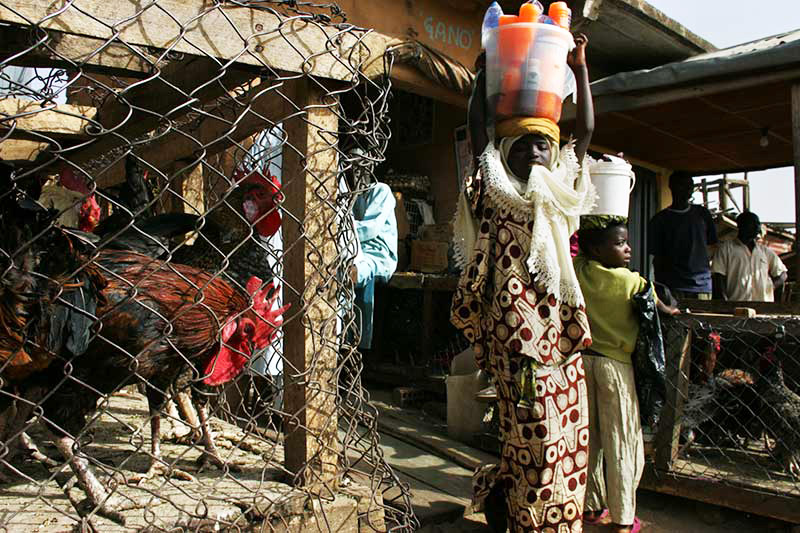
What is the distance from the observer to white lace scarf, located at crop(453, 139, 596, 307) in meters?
2.29

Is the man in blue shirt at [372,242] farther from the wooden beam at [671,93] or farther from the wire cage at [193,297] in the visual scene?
the wooden beam at [671,93]

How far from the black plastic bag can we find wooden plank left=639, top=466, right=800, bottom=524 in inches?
24.2

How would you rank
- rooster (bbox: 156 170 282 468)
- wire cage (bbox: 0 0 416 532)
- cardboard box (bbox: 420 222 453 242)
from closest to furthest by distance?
wire cage (bbox: 0 0 416 532) < rooster (bbox: 156 170 282 468) < cardboard box (bbox: 420 222 453 242)

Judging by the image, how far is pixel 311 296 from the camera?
1.96 m

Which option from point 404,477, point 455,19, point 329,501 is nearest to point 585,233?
point 404,477

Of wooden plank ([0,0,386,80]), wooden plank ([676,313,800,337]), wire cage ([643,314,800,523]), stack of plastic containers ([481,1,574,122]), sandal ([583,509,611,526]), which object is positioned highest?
stack of plastic containers ([481,1,574,122])

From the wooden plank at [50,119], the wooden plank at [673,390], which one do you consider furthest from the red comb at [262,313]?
the wooden plank at [673,390]

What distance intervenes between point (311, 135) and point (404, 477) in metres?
2.18

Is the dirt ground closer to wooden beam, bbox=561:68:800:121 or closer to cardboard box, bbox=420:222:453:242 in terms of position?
wooden beam, bbox=561:68:800:121

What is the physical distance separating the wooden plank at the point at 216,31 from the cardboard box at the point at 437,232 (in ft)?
13.7

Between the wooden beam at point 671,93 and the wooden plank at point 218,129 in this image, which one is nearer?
the wooden plank at point 218,129

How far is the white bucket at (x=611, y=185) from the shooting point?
3027 millimetres

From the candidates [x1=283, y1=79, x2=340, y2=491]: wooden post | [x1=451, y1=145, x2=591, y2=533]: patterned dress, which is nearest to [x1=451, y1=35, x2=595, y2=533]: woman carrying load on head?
[x1=451, y1=145, x2=591, y2=533]: patterned dress

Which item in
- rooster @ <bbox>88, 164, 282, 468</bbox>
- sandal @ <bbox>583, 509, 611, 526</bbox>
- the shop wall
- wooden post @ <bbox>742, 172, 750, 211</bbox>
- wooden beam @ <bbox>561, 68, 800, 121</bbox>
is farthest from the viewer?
wooden post @ <bbox>742, 172, 750, 211</bbox>
